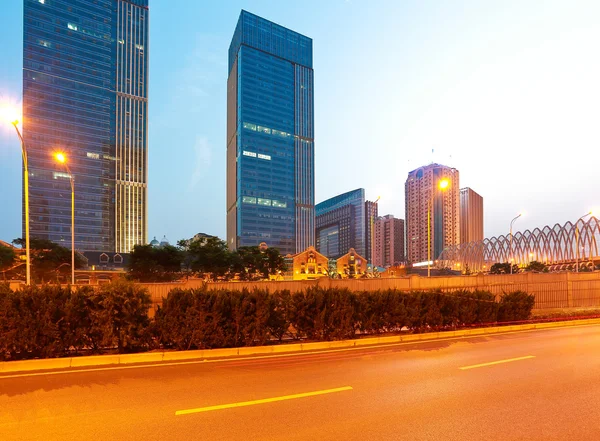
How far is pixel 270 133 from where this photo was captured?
18400 cm

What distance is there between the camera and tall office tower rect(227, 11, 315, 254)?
17350 cm

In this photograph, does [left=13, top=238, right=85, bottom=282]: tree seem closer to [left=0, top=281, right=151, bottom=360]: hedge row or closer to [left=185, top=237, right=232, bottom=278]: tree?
[left=185, top=237, right=232, bottom=278]: tree

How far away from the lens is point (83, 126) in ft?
483

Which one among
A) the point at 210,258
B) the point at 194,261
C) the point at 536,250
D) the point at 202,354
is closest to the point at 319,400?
the point at 202,354

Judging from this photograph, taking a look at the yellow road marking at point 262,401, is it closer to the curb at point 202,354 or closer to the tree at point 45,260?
the curb at point 202,354

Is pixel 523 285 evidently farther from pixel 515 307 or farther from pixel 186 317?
pixel 186 317

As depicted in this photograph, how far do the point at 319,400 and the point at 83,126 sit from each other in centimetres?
16741

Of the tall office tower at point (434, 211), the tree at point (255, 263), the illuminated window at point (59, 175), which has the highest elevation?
the illuminated window at point (59, 175)

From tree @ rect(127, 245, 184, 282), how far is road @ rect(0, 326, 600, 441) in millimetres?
48158

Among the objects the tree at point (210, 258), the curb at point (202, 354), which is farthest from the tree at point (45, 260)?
the curb at point (202, 354)

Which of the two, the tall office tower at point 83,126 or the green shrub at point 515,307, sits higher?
the tall office tower at point 83,126

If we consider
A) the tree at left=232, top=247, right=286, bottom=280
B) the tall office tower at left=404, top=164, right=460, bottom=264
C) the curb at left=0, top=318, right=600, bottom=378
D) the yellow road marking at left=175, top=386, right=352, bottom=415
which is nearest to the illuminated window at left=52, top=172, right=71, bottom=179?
the tree at left=232, top=247, right=286, bottom=280

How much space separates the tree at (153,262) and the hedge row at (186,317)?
45494 mm

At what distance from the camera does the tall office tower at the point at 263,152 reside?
6831 inches
